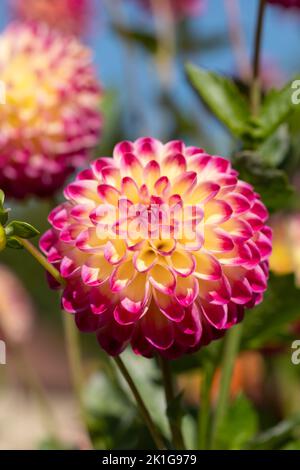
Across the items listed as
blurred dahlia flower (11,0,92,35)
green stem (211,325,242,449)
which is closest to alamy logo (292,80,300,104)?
green stem (211,325,242,449)

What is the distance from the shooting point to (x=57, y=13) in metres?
0.98

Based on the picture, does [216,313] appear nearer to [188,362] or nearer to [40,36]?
[188,362]

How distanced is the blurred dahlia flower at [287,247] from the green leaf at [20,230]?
0.35 meters

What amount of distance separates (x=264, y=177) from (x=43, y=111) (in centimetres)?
18

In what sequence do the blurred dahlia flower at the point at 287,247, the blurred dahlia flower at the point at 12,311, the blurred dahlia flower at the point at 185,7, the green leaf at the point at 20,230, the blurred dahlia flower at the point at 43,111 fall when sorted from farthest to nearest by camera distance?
the blurred dahlia flower at the point at 185,7
the blurred dahlia flower at the point at 12,311
the blurred dahlia flower at the point at 287,247
the blurred dahlia flower at the point at 43,111
the green leaf at the point at 20,230

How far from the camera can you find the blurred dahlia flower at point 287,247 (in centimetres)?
65

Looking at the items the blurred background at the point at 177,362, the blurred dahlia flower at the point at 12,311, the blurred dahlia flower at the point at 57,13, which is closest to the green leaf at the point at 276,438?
the blurred background at the point at 177,362

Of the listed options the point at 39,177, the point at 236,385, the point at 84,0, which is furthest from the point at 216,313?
the point at 84,0

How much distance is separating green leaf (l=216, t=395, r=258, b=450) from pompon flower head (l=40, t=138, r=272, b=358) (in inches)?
5.0

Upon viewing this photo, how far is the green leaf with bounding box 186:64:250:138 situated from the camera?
0.47 m

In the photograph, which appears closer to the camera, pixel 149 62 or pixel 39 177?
pixel 39 177

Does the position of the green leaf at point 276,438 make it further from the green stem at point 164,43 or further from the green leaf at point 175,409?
the green stem at point 164,43
